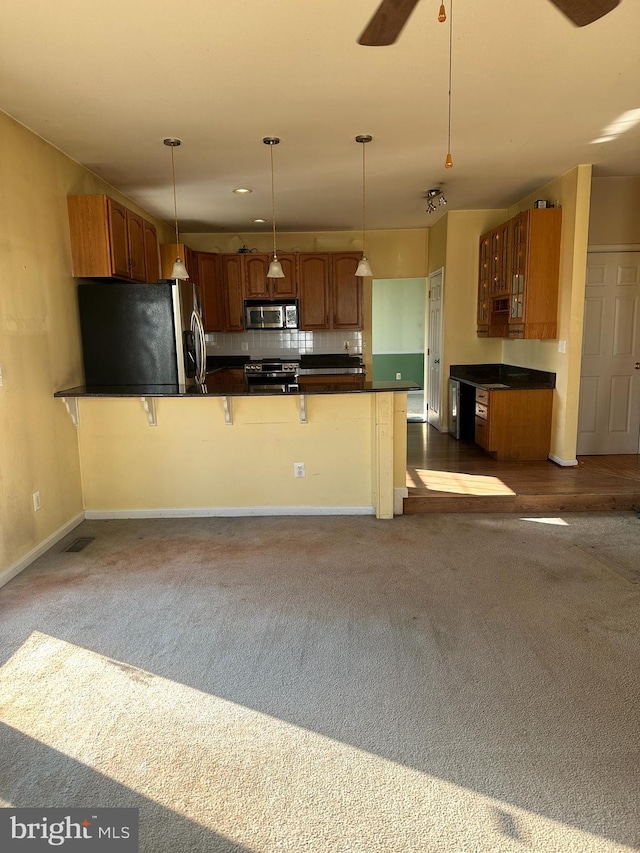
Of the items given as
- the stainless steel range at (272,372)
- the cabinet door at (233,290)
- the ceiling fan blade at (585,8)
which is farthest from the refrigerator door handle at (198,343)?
the ceiling fan blade at (585,8)

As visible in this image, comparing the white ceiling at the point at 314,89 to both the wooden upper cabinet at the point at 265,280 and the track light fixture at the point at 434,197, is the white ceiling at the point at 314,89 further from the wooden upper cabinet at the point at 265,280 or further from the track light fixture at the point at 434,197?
the wooden upper cabinet at the point at 265,280

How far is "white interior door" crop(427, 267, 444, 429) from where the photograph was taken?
6.86 m

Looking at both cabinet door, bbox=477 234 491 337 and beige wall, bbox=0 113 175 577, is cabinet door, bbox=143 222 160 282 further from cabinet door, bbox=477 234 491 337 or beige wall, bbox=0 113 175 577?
cabinet door, bbox=477 234 491 337

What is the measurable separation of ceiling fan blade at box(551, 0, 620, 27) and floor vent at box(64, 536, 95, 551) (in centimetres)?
364

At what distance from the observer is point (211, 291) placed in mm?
6984

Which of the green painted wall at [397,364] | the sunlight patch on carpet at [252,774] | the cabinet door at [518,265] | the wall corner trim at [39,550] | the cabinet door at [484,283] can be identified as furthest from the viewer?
the green painted wall at [397,364]

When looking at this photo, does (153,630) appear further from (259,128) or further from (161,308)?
(259,128)

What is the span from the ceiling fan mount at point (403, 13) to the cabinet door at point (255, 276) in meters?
5.29

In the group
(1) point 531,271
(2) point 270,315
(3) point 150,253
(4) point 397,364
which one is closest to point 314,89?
(3) point 150,253

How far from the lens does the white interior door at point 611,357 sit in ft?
17.0

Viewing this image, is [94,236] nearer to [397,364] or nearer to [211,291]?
[211,291]

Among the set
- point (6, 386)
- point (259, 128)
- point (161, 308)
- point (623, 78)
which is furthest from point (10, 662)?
point (623, 78)

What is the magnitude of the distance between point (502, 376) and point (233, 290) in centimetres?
342

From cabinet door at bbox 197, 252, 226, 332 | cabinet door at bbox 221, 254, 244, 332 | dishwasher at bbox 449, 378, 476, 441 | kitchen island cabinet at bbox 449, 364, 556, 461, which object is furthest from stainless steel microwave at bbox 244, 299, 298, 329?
kitchen island cabinet at bbox 449, 364, 556, 461
